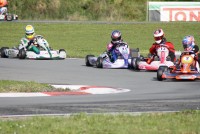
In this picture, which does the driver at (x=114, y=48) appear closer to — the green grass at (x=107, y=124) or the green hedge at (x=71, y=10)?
the green grass at (x=107, y=124)

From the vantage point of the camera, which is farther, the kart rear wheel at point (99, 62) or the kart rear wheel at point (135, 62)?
the kart rear wheel at point (99, 62)

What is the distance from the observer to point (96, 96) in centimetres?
1516

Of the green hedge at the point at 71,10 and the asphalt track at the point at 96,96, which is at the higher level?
the green hedge at the point at 71,10

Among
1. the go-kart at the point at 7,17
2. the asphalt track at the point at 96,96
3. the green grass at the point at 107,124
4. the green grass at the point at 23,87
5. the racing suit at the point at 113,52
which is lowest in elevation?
the asphalt track at the point at 96,96

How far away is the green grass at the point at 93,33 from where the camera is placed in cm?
3597

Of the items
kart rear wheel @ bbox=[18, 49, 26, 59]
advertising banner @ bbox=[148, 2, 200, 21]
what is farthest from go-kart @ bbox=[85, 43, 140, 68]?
advertising banner @ bbox=[148, 2, 200, 21]

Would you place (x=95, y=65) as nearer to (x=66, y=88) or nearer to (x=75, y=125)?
(x=66, y=88)

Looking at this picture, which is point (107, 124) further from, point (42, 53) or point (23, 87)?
point (42, 53)

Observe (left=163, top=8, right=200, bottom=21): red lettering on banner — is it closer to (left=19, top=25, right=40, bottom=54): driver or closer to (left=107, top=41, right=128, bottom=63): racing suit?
(left=19, top=25, right=40, bottom=54): driver

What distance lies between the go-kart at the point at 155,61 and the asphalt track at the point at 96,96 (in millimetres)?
317

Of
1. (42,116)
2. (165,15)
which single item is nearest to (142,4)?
(165,15)

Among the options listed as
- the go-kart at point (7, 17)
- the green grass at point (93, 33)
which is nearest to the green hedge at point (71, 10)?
the go-kart at point (7, 17)

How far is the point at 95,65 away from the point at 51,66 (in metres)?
1.32

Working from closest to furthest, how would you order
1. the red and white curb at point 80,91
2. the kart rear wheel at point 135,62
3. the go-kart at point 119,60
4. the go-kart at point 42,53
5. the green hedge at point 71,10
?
the red and white curb at point 80,91 → the kart rear wheel at point 135,62 → the go-kart at point 119,60 → the go-kart at point 42,53 → the green hedge at point 71,10
